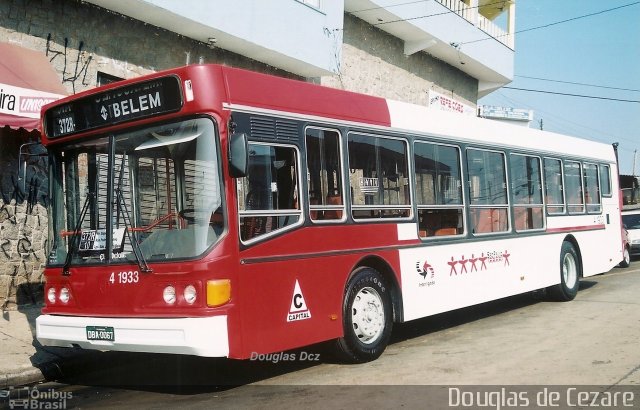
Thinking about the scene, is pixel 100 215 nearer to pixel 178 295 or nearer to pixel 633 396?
pixel 178 295

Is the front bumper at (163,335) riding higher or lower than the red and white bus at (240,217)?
lower

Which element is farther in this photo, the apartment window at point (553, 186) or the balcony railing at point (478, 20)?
the balcony railing at point (478, 20)

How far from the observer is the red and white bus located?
229 inches

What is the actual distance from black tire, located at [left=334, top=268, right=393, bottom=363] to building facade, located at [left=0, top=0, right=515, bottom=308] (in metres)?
3.53

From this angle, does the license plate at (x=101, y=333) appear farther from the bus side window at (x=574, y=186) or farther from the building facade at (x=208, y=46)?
the bus side window at (x=574, y=186)

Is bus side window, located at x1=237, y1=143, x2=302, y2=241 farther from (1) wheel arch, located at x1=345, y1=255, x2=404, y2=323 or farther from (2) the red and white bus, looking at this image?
(1) wheel arch, located at x1=345, y1=255, x2=404, y2=323

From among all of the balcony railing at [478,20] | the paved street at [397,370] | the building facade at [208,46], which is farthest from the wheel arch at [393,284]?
the balcony railing at [478,20]

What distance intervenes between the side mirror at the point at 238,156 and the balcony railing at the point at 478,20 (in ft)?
59.7

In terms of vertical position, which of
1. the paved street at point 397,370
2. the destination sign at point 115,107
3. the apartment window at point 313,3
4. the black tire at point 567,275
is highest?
the apartment window at point 313,3

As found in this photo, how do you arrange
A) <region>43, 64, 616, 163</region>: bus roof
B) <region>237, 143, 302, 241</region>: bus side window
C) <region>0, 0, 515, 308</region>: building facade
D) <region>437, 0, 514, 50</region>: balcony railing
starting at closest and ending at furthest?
1. <region>43, 64, 616, 163</region>: bus roof
2. <region>237, 143, 302, 241</region>: bus side window
3. <region>0, 0, 515, 308</region>: building facade
4. <region>437, 0, 514, 50</region>: balcony railing

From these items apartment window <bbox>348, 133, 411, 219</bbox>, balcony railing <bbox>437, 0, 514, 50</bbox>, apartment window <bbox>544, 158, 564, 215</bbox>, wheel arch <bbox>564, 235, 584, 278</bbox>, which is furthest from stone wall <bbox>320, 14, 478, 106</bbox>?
apartment window <bbox>348, 133, 411, 219</bbox>

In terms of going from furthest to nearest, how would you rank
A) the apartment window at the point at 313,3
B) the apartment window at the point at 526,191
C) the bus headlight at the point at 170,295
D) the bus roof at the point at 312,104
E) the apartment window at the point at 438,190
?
the apartment window at the point at 313,3 < the apartment window at the point at 526,191 < the apartment window at the point at 438,190 < the bus roof at the point at 312,104 < the bus headlight at the point at 170,295

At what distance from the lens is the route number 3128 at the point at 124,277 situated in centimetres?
596
